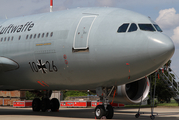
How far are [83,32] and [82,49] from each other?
734 millimetres

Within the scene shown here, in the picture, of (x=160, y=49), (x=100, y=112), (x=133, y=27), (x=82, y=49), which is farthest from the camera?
(x=100, y=112)

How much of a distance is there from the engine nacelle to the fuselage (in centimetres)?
178

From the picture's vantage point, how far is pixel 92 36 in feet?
38.2

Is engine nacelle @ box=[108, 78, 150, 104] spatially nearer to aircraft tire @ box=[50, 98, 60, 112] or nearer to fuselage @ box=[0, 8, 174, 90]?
fuselage @ box=[0, 8, 174, 90]

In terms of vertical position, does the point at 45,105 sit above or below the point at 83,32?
below

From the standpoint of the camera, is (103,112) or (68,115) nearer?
(103,112)

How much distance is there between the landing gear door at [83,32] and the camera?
1177cm

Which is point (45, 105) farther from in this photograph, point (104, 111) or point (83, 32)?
point (83, 32)

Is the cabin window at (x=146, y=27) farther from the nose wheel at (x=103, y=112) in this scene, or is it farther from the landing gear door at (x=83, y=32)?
the nose wheel at (x=103, y=112)

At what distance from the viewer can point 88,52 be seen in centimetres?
1163

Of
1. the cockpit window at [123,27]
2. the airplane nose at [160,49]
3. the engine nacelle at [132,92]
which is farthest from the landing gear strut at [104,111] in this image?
the cockpit window at [123,27]

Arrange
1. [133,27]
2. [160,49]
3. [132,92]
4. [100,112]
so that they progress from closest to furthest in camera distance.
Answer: [160,49] < [133,27] < [100,112] < [132,92]

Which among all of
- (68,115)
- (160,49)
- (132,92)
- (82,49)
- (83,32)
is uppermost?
(83,32)

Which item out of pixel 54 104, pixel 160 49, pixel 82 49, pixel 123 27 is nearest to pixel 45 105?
pixel 54 104
